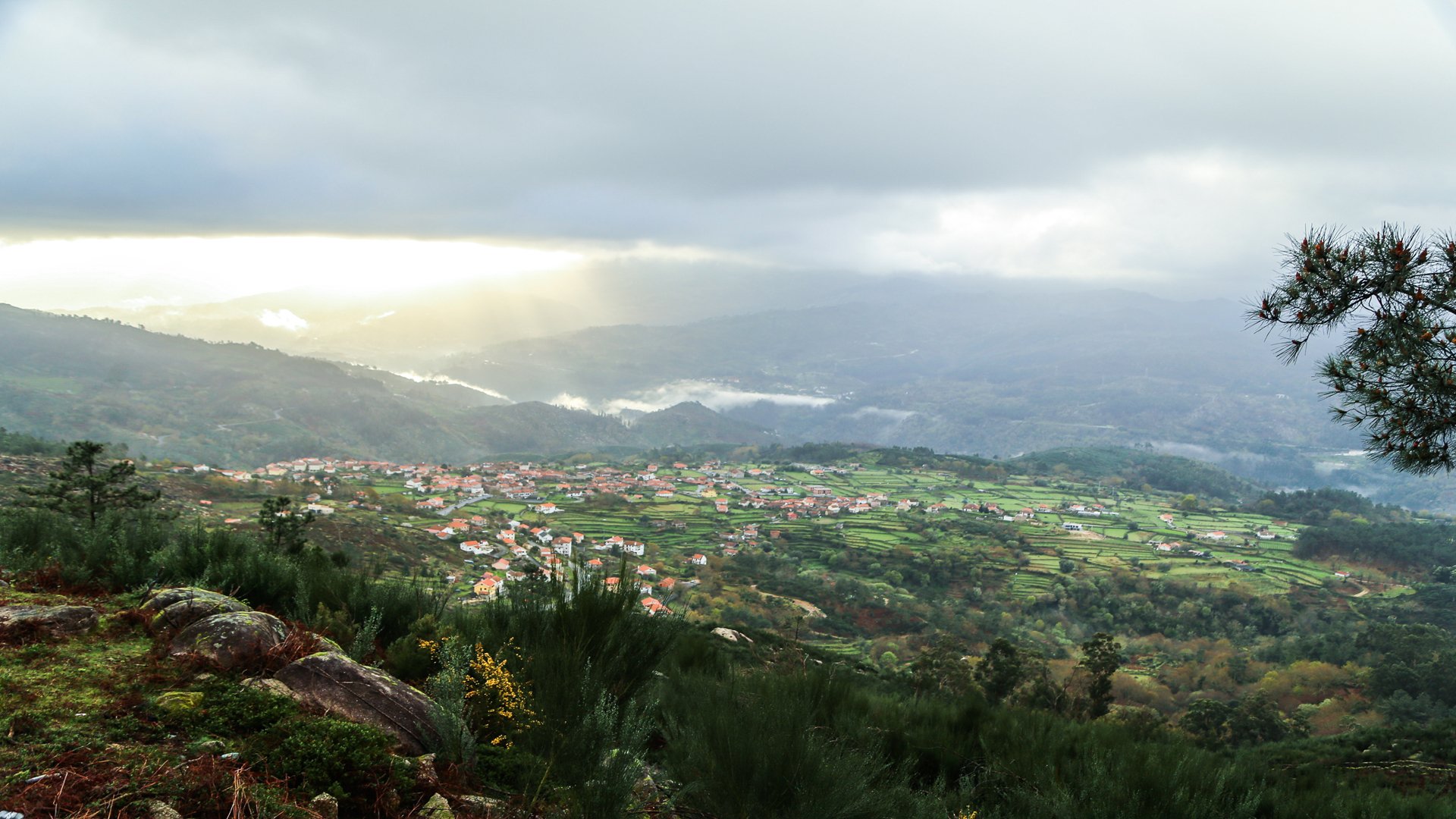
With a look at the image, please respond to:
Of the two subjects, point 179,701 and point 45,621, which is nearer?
point 179,701

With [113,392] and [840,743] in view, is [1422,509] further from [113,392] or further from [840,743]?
[113,392]

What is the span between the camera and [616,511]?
65188mm

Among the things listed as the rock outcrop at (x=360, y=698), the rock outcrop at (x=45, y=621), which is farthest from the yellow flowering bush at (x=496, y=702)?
the rock outcrop at (x=45, y=621)

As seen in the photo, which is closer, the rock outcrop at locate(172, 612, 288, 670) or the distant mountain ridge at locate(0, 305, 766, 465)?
the rock outcrop at locate(172, 612, 288, 670)

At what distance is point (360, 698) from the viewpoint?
3.69 m

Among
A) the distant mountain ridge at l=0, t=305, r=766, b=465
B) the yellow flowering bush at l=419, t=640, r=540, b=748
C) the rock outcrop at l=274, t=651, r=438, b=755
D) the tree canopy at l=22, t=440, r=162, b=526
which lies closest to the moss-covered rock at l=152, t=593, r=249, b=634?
the rock outcrop at l=274, t=651, r=438, b=755

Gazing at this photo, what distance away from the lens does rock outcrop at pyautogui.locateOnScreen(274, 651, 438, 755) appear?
3.58 metres

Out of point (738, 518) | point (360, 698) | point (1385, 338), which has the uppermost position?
point (1385, 338)

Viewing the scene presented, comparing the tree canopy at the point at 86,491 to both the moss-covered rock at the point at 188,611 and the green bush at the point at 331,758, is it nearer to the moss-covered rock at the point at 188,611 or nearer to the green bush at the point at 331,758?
the moss-covered rock at the point at 188,611

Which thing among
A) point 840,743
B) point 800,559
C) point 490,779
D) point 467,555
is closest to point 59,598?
point 490,779

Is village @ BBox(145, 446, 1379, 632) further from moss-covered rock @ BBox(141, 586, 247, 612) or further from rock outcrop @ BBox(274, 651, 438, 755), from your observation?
rock outcrop @ BBox(274, 651, 438, 755)

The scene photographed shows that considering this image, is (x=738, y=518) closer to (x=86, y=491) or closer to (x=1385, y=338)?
(x=86, y=491)

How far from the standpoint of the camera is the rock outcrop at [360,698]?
3.58 metres

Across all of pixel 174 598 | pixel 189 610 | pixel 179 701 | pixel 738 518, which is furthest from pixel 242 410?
pixel 179 701
